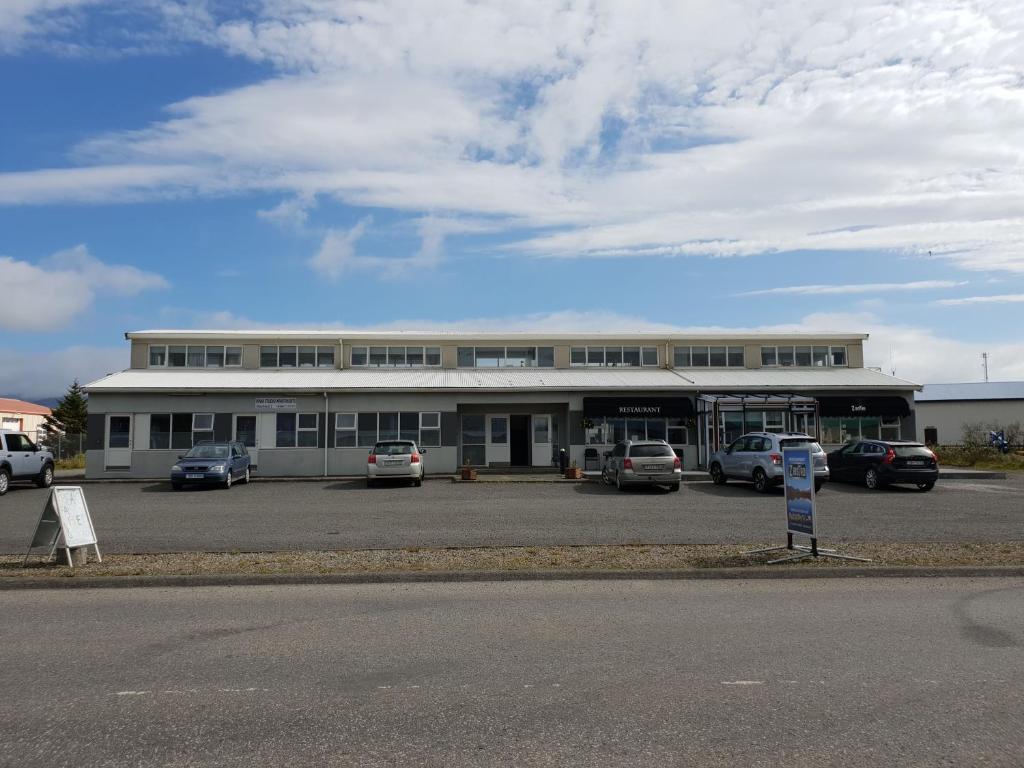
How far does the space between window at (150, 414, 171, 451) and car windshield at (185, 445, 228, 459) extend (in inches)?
202

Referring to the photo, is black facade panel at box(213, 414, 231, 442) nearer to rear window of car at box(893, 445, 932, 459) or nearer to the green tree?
rear window of car at box(893, 445, 932, 459)

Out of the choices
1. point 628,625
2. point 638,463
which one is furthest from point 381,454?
point 628,625

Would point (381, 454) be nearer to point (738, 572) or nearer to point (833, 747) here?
point (738, 572)

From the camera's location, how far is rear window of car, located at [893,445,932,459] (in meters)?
21.6

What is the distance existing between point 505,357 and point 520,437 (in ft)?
14.0

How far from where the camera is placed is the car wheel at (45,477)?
946 inches

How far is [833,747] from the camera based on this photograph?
4332 mm

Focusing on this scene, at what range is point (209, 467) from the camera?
23.4 m

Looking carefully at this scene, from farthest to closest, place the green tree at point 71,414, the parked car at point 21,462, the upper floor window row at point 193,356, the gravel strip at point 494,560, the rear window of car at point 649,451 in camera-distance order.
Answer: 1. the green tree at point 71,414
2. the upper floor window row at point 193,356
3. the parked car at point 21,462
4. the rear window of car at point 649,451
5. the gravel strip at point 494,560

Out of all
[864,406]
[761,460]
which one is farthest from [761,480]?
[864,406]

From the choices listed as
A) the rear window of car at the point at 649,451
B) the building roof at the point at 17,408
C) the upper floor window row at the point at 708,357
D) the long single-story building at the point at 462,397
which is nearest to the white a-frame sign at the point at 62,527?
the rear window of car at the point at 649,451

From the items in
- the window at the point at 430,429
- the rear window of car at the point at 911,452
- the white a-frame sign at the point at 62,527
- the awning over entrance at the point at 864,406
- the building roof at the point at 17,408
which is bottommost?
the white a-frame sign at the point at 62,527

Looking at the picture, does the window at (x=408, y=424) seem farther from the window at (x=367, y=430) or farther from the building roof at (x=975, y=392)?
the building roof at (x=975, y=392)

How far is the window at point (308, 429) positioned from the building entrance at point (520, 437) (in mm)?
7647
